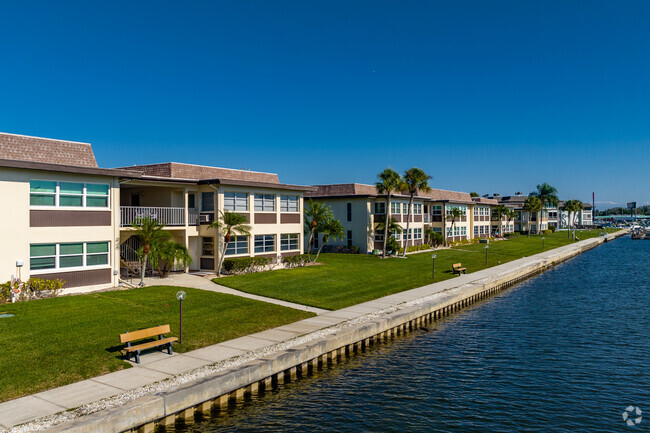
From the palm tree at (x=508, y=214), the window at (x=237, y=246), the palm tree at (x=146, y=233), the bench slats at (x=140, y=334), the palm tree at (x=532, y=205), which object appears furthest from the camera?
→ the palm tree at (x=532, y=205)

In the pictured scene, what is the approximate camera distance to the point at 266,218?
38188 mm

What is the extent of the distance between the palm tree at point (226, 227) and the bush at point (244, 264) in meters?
0.58

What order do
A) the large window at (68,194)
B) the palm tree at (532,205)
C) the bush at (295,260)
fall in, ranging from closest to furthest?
the large window at (68,194)
the bush at (295,260)
the palm tree at (532,205)

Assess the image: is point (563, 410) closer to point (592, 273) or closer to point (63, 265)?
point (63, 265)

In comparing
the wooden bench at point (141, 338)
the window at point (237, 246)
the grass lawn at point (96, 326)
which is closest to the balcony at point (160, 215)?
the window at point (237, 246)

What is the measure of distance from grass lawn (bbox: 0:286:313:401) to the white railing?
17.2ft

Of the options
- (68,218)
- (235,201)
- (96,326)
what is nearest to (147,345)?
(96,326)

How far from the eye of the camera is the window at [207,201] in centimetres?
3434

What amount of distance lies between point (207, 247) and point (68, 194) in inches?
449

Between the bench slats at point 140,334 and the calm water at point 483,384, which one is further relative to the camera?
the bench slats at point 140,334

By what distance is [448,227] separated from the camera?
71062mm

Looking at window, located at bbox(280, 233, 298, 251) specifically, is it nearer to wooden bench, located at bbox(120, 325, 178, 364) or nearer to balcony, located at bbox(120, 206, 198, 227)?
balcony, located at bbox(120, 206, 198, 227)

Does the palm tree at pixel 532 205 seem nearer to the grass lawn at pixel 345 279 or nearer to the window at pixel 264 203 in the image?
the grass lawn at pixel 345 279

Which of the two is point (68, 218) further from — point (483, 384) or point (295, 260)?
point (483, 384)
